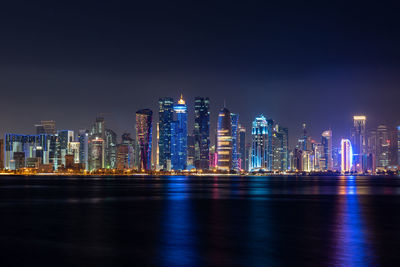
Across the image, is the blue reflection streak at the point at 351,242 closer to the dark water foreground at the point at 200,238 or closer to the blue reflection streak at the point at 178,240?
the dark water foreground at the point at 200,238

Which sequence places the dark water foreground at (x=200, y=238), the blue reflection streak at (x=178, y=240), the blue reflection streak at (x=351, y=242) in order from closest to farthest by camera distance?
the blue reflection streak at (x=351, y=242) < the dark water foreground at (x=200, y=238) < the blue reflection streak at (x=178, y=240)

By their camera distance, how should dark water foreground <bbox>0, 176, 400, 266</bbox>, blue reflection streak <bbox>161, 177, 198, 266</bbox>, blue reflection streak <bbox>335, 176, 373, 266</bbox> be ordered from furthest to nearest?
blue reflection streak <bbox>161, 177, 198, 266</bbox>
dark water foreground <bbox>0, 176, 400, 266</bbox>
blue reflection streak <bbox>335, 176, 373, 266</bbox>

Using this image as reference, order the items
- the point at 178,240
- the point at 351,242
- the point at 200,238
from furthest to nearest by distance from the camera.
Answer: the point at 200,238
the point at 178,240
the point at 351,242

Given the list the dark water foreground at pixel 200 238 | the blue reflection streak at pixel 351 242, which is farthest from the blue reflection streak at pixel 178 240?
the blue reflection streak at pixel 351 242

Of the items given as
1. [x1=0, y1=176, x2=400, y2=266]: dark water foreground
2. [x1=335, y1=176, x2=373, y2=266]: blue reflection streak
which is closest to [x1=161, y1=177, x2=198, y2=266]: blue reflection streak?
A: [x1=0, y1=176, x2=400, y2=266]: dark water foreground

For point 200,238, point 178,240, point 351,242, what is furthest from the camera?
point 200,238

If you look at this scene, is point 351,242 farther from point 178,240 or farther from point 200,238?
point 178,240

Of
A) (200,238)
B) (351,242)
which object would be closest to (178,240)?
(200,238)

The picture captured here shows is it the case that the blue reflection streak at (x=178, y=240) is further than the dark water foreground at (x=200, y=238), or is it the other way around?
the blue reflection streak at (x=178, y=240)

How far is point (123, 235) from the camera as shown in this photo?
146 ft

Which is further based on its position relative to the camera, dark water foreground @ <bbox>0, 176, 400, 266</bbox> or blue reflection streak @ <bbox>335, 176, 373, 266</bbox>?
dark water foreground @ <bbox>0, 176, 400, 266</bbox>

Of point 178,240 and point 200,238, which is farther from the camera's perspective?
point 200,238

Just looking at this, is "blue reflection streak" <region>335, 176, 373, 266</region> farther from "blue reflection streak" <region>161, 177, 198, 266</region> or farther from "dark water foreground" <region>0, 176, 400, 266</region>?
"blue reflection streak" <region>161, 177, 198, 266</region>

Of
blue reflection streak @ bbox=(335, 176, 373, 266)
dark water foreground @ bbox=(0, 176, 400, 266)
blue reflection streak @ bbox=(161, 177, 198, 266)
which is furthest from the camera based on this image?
blue reflection streak @ bbox=(161, 177, 198, 266)
